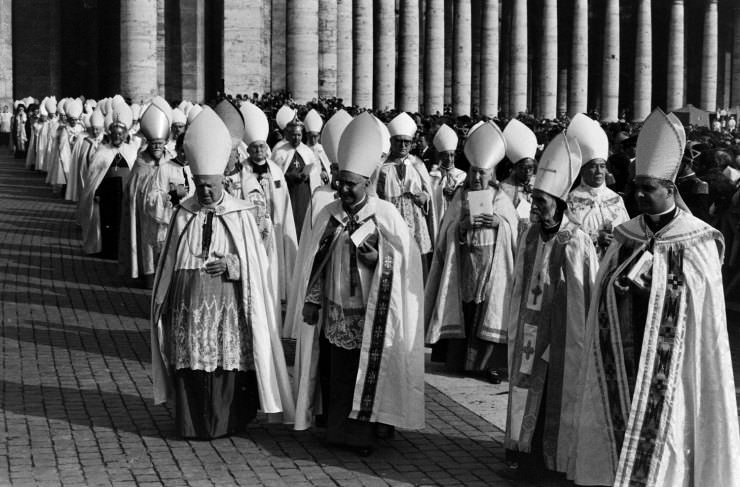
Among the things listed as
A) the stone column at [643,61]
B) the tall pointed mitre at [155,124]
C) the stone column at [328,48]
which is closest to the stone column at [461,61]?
the stone column at [643,61]

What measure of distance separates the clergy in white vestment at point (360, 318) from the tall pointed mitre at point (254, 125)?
400 cm

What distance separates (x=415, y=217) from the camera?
14.6 meters

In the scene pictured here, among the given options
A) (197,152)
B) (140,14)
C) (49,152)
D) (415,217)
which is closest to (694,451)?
(197,152)

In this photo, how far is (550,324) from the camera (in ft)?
28.3

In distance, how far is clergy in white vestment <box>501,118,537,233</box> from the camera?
11812mm

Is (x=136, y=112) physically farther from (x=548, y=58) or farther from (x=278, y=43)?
(x=548, y=58)

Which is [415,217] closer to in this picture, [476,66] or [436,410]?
[436,410]

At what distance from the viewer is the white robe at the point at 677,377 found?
7602 mm

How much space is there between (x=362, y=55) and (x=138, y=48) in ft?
62.1

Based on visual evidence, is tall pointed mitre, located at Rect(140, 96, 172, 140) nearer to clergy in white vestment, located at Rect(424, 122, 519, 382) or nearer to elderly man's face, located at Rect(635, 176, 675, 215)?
clergy in white vestment, located at Rect(424, 122, 519, 382)

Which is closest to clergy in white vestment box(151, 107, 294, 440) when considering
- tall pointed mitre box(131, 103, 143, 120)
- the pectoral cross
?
the pectoral cross

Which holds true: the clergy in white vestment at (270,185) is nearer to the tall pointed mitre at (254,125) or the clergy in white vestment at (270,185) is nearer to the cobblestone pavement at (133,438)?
the tall pointed mitre at (254,125)

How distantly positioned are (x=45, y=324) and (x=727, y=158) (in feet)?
25.4

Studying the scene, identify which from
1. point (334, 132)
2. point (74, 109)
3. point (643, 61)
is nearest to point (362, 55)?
point (643, 61)
